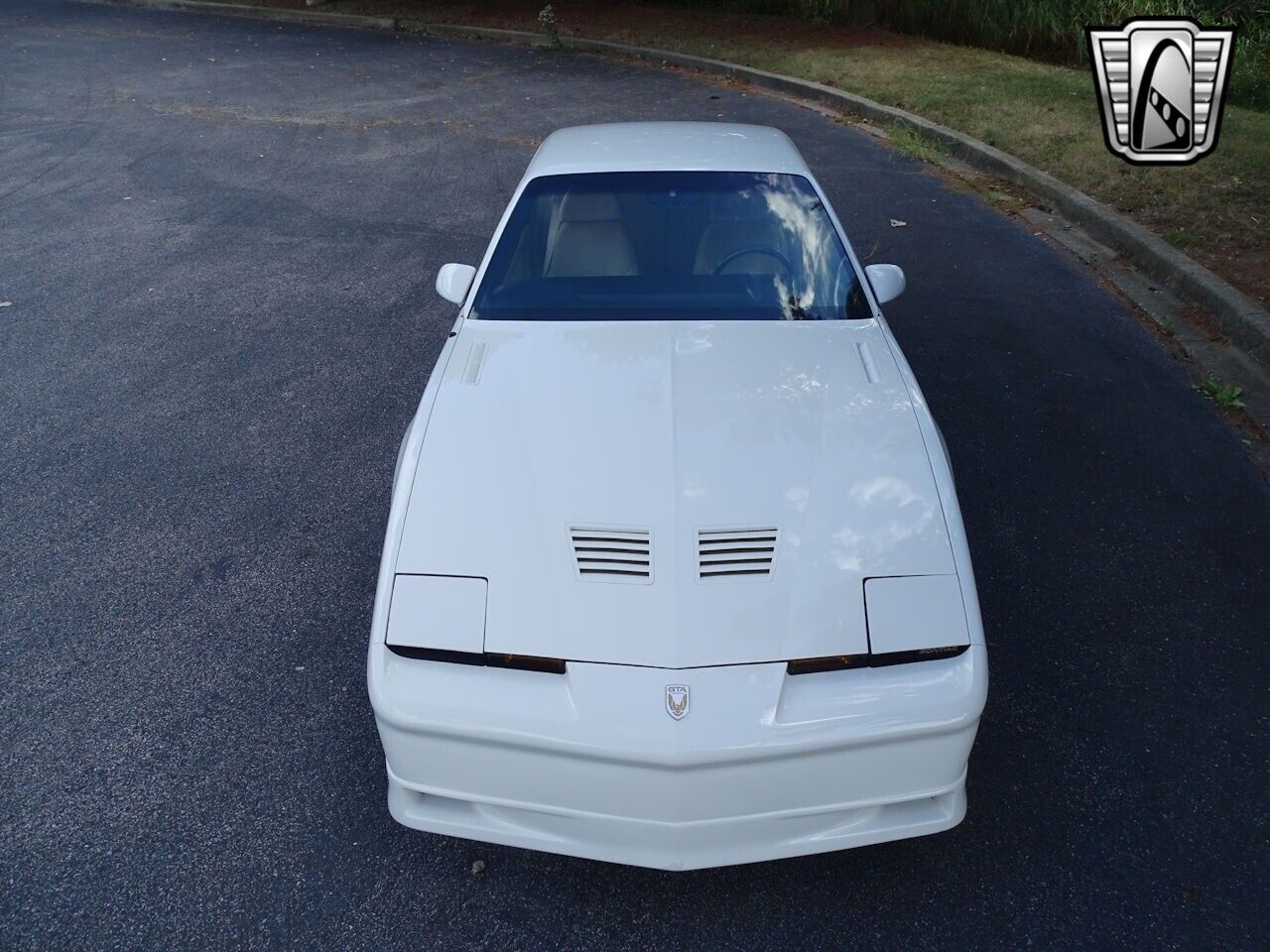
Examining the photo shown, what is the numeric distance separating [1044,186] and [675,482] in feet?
22.6

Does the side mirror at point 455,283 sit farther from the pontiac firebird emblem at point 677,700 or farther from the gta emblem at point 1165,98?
the gta emblem at point 1165,98

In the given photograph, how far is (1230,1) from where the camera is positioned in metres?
13.1

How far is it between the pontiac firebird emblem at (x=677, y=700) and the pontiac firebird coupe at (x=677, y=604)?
0.04 feet

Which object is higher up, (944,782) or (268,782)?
(944,782)

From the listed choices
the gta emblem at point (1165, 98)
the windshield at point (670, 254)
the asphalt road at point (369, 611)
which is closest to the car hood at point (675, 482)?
the windshield at point (670, 254)

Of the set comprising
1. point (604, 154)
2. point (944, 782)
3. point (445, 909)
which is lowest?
point (445, 909)

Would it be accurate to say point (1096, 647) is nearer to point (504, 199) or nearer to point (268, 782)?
point (268, 782)

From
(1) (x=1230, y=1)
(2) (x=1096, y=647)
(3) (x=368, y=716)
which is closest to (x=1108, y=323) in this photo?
(2) (x=1096, y=647)

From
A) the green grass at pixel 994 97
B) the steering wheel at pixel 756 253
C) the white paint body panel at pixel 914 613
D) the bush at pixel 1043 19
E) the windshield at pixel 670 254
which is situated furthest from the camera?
the bush at pixel 1043 19

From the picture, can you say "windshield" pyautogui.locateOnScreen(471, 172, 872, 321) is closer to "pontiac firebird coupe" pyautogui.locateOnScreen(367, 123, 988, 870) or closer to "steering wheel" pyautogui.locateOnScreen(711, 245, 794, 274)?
"steering wheel" pyautogui.locateOnScreen(711, 245, 794, 274)

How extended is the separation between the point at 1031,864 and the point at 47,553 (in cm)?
375

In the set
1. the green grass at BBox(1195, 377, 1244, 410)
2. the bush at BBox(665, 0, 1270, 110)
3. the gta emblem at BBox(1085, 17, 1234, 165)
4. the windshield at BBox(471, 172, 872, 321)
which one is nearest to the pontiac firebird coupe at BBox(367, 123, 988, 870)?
the windshield at BBox(471, 172, 872, 321)

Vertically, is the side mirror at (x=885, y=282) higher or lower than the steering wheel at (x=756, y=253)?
lower

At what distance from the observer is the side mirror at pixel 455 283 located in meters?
3.94
